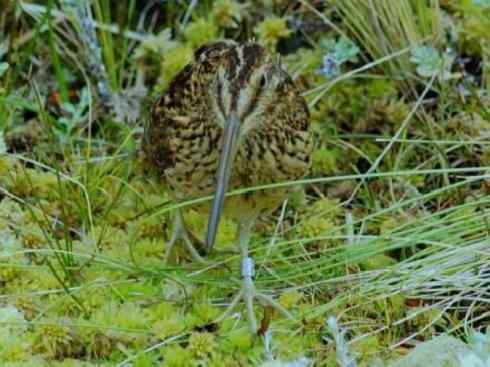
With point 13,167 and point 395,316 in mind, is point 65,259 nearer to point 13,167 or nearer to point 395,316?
point 13,167

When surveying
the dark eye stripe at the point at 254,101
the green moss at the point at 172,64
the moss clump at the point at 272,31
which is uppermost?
the dark eye stripe at the point at 254,101

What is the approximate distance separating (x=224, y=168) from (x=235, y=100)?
0.60ft

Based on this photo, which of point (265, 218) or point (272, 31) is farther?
point (272, 31)

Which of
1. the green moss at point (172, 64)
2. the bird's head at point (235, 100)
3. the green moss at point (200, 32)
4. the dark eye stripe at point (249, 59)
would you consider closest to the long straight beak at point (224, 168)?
the bird's head at point (235, 100)

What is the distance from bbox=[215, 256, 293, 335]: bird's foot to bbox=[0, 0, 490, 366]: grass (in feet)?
0.11

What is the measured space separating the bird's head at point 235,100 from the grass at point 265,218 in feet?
0.69

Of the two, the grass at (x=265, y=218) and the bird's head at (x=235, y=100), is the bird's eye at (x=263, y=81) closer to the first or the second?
the bird's head at (x=235, y=100)

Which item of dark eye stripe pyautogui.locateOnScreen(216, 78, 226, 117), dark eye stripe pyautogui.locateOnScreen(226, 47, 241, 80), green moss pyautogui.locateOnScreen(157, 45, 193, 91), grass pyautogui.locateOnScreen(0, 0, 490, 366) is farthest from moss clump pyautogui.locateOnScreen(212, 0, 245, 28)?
dark eye stripe pyautogui.locateOnScreen(216, 78, 226, 117)

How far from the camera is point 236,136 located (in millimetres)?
3129

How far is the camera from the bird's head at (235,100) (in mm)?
3117

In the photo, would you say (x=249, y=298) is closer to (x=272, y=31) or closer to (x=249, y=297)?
(x=249, y=297)

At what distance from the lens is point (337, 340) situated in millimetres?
2912

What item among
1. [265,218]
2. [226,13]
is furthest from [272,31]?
[265,218]

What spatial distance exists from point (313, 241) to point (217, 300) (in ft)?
1.42
